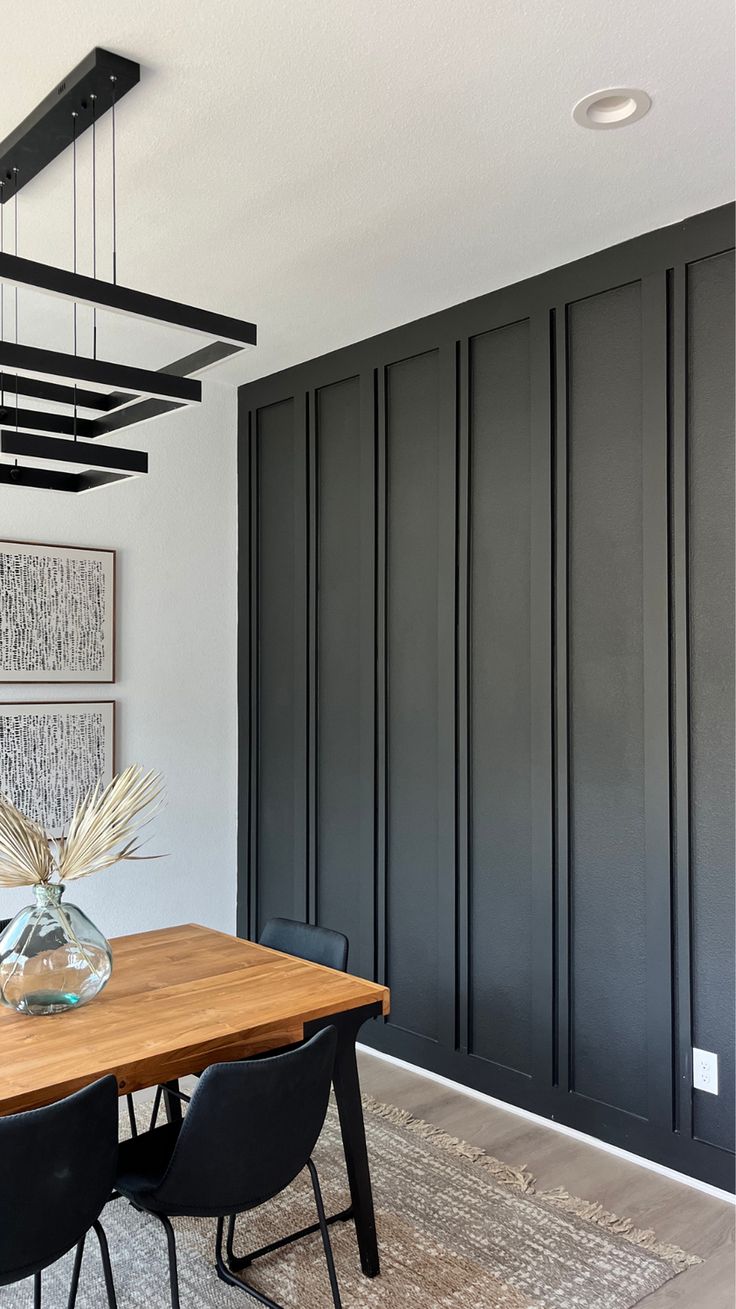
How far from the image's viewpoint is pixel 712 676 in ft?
9.05

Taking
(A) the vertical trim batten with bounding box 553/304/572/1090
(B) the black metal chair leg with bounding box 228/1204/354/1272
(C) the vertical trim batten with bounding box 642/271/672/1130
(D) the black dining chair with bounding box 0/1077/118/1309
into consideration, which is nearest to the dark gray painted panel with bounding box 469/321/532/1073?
(A) the vertical trim batten with bounding box 553/304/572/1090

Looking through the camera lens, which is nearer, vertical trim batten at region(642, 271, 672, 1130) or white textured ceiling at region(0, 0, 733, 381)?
white textured ceiling at region(0, 0, 733, 381)

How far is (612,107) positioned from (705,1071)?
2502mm

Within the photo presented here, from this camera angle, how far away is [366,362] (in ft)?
12.8

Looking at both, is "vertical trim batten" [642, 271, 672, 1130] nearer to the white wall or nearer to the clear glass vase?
the clear glass vase

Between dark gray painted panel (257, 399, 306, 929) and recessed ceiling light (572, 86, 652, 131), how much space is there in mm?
2070

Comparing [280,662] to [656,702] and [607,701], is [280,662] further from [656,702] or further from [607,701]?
[656,702]

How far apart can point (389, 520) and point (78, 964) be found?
2151 millimetres

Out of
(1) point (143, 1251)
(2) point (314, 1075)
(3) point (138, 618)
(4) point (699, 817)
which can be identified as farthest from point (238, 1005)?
(3) point (138, 618)

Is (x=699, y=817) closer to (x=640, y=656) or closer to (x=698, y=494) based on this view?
(x=640, y=656)

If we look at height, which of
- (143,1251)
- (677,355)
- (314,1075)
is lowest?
(143,1251)

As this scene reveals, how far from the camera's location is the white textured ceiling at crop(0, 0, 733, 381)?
6.54 feet

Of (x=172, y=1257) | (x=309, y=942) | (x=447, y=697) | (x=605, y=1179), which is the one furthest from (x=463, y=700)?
(x=172, y=1257)

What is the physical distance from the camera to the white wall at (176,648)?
13.5ft
